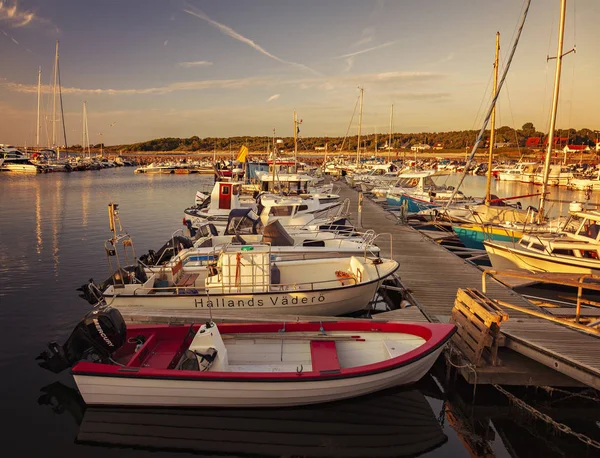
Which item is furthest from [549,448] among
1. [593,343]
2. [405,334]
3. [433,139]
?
[433,139]

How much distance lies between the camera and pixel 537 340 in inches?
300

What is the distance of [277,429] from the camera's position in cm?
691

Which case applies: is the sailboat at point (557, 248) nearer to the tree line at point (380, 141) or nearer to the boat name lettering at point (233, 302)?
the boat name lettering at point (233, 302)

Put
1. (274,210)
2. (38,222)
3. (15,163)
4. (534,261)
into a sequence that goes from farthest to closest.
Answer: (15,163), (38,222), (274,210), (534,261)

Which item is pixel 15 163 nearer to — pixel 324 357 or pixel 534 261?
pixel 324 357

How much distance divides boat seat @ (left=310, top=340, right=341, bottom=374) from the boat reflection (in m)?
0.90

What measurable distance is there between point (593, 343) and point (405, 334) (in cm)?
355

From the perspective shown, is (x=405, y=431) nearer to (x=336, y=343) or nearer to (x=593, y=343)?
(x=336, y=343)

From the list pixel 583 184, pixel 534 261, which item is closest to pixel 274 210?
pixel 534 261

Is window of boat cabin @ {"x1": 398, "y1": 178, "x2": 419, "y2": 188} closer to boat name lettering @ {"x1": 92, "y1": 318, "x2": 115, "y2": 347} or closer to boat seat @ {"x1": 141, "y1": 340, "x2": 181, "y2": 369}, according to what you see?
boat seat @ {"x1": 141, "y1": 340, "x2": 181, "y2": 369}

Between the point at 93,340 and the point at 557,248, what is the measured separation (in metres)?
13.9

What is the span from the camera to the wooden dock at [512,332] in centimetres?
704

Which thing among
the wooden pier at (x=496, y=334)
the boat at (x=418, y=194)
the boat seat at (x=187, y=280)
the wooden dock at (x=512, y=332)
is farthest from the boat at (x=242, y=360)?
the boat at (x=418, y=194)

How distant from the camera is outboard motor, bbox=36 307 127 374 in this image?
7.14 meters
